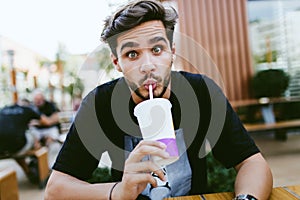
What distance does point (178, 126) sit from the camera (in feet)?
3.21

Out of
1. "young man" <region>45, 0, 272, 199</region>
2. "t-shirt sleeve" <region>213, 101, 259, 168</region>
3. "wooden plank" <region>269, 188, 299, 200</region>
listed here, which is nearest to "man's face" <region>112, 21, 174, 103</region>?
"young man" <region>45, 0, 272, 199</region>

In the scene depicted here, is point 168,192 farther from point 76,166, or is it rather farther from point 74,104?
point 74,104

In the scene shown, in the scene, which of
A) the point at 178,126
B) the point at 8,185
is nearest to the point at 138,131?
the point at 178,126

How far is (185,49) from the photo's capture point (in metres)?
1.00

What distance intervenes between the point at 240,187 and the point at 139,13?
1.63 feet

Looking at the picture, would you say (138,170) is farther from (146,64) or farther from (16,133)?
(16,133)

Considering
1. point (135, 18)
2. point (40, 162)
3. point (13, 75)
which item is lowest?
point (40, 162)

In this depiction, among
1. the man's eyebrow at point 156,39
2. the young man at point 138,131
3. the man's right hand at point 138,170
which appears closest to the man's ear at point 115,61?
the young man at point 138,131

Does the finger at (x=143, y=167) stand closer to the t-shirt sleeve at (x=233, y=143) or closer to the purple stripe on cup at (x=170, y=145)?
the purple stripe on cup at (x=170, y=145)

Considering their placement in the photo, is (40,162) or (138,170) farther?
(40,162)

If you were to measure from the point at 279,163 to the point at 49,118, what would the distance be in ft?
9.06

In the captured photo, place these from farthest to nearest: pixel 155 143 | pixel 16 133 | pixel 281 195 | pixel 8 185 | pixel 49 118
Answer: pixel 49 118
pixel 16 133
pixel 8 185
pixel 281 195
pixel 155 143

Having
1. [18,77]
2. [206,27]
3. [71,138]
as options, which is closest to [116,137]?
[71,138]

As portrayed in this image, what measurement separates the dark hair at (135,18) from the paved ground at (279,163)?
6.06 ft
